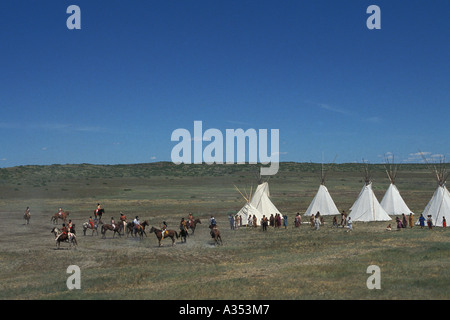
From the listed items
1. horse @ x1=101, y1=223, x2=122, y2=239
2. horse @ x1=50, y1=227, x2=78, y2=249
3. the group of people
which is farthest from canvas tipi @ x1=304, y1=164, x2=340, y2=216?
horse @ x1=50, y1=227, x2=78, y2=249

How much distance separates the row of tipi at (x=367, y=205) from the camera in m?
35.5

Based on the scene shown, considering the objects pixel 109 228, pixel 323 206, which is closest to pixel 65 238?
pixel 109 228

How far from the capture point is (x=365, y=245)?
84.6 ft

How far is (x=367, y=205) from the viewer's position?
39.6 meters

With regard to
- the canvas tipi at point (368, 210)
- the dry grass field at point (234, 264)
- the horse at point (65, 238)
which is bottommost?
the dry grass field at point (234, 264)

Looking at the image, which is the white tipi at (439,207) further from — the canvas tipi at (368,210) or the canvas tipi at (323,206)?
the canvas tipi at (323,206)

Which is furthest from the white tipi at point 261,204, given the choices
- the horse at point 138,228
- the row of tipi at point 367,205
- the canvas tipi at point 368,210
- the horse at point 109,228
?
the horse at point 109,228

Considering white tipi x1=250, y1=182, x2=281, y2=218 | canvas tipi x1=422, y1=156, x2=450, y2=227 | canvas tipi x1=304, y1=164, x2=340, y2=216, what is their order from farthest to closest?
canvas tipi x1=304, y1=164, x2=340, y2=216, white tipi x1=250, y1=182, x2=281, y2=218, canvas tipi x1=422, y1=156, x2=450, y2=227

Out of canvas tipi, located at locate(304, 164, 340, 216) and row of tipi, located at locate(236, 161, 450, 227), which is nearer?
row of tipi, located at locate(236, 161, 450, 227)

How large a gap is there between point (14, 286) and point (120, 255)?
23.5 ft

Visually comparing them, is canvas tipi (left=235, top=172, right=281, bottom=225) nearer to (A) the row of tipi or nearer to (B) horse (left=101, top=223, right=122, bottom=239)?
(A) the row of tipi

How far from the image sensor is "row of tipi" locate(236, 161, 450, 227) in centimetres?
3550

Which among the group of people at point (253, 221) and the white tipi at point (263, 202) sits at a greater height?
the white tipi at point (263, 202)
